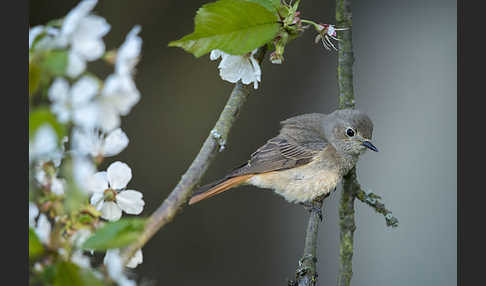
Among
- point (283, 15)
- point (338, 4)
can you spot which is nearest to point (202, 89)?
point (338, 4)

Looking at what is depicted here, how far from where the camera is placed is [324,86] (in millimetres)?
4145

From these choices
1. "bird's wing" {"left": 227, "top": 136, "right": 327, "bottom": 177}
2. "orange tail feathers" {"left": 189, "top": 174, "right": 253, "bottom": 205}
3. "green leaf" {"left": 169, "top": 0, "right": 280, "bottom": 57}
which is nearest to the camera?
"green leaf" {"left": 169, "top": 0, "right": 280, "bottom": 57}

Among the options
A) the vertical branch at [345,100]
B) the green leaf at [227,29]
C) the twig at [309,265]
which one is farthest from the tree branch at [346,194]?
the green leaf at [227,29]

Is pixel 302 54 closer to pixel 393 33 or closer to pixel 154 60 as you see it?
pixel 393 33

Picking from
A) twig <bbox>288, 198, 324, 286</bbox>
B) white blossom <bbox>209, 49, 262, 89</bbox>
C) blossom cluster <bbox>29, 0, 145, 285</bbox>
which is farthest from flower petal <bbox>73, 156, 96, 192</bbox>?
twig <bbox>288, 198, 324, 286</bbox>

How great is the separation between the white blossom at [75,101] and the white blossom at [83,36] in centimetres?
3

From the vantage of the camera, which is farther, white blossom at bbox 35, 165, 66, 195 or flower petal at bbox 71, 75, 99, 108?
white blossom at bbox 35, 165, 66, 195

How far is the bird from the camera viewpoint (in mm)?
3029

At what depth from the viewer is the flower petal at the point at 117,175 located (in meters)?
1.24

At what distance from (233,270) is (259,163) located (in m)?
1.26

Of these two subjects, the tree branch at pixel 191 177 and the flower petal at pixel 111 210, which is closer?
the tree branch at pixel 191 177

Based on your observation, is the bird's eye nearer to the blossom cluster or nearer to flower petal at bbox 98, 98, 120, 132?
the blossom cluster

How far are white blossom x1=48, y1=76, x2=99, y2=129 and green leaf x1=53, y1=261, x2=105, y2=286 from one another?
26cm

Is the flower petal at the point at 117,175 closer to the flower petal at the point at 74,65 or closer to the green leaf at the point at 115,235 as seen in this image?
the green leaf at the point at 115,235
